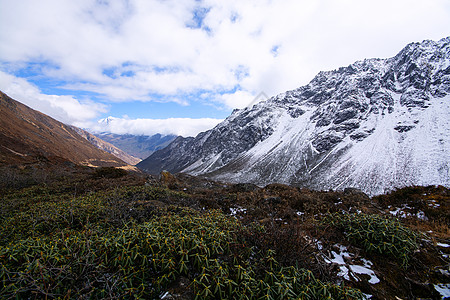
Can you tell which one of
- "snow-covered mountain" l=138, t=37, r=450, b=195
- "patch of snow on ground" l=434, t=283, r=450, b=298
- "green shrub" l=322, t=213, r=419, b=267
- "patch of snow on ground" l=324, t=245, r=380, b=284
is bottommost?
"patch of snow on ground" l=324, t=245, r=380, b=284

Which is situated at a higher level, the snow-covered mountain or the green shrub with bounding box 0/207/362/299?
the snow-covered mountain

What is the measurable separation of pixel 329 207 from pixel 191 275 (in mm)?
8596

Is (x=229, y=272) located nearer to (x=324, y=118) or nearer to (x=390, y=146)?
(x=390, y=146)

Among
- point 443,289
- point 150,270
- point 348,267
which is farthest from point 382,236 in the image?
point 150,270

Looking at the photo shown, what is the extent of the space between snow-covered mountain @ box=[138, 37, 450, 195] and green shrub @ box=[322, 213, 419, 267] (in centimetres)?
7381

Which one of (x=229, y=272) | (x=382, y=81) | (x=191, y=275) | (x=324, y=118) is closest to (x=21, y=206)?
(x=191, y=275)

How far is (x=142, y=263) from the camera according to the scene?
360 cm

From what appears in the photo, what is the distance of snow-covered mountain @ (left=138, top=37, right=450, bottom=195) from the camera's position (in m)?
68.1

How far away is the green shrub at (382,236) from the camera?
4.88 meters

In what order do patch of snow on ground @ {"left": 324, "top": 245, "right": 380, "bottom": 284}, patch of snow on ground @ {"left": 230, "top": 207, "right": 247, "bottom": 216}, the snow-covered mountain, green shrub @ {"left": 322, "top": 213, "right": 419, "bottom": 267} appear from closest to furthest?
patch of snow on ground @ {"left": 324, "top": 245, "right": 380, "bottom": 284}, green shrub @ {"left": 322, "top": 213, "right": 419, "bottom": 267}, patch of snow on ground @ {"left": 230, "top": 207, "right": 247, "bottom": 216}, the snow-covered mountain

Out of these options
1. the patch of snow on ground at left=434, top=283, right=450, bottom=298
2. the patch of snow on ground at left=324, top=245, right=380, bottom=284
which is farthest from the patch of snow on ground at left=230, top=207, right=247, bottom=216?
the patch of snow on ground at left=434, top=283, right=450, bottom=298

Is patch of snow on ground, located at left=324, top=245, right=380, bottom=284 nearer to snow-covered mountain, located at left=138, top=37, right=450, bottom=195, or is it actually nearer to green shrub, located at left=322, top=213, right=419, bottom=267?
green shrub, located at left=322, top=213, right=419, bottom=267

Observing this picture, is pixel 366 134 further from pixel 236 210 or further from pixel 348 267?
pixel 348 267

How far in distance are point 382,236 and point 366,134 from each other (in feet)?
375
